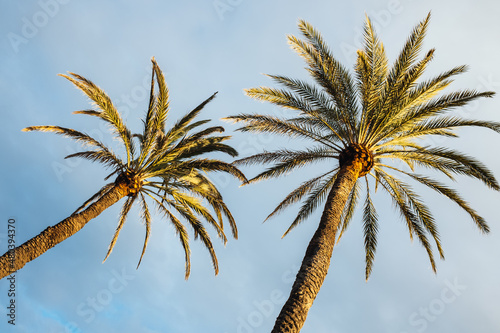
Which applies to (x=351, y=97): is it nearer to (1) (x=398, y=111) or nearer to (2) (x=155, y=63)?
(1) (x=398, y=111)

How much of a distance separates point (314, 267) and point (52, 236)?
5897 mm

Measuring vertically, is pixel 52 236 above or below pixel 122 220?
below

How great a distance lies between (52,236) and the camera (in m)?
8.20

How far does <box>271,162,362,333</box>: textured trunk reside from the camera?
17.4ft

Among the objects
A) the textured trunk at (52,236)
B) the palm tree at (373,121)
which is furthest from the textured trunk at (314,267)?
the textured trunk at (52,236)

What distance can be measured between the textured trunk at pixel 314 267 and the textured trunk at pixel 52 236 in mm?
5455

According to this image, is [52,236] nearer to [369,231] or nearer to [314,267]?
[314,267]

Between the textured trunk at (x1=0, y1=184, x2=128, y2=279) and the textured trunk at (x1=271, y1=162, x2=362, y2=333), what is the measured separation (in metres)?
5.46

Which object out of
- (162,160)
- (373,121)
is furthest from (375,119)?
(162,160)

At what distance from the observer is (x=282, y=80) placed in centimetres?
1045

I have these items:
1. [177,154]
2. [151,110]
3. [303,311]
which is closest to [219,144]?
[177,154]

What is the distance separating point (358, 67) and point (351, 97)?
0.82 metres

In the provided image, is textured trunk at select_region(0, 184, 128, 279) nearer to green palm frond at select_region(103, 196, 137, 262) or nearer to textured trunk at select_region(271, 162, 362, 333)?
green palm frond at select_region(103, 196, 137, 262)

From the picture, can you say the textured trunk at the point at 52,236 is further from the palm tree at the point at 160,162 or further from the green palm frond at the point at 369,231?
the green palm frond at the point at 369,231
